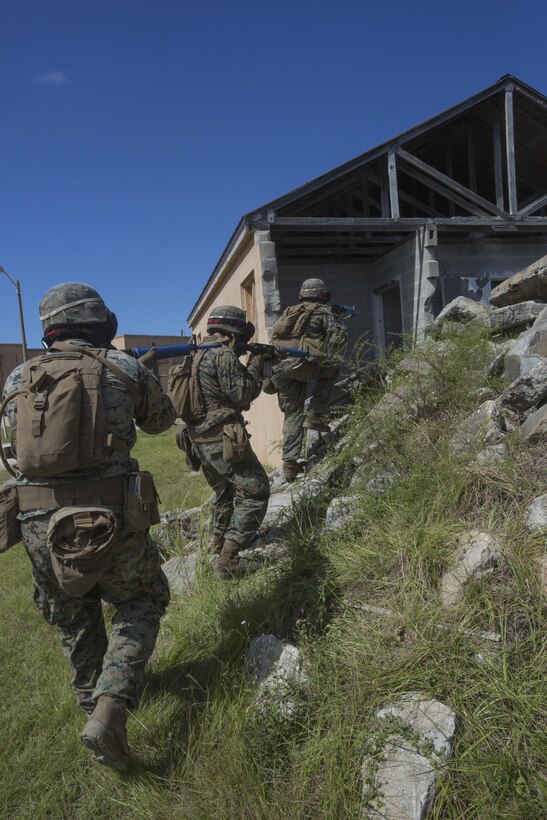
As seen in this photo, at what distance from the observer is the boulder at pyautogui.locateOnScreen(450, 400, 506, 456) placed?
3.06m

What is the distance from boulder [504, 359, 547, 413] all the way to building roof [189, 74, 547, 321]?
398cm

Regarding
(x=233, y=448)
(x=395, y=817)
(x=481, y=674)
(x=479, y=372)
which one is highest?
(x=479, y=372)

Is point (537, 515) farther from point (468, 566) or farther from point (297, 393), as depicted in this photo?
point (297, 393)

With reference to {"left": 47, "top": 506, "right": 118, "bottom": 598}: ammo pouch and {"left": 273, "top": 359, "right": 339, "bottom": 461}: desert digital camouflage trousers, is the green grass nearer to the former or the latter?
{"left": 47, "top": 506, "right": 118, "bottom": 598}: ammo pouch

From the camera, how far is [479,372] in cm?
391

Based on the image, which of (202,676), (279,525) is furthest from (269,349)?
(202,676)

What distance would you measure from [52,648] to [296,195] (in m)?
5.42

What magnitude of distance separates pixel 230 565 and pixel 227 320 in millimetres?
1635

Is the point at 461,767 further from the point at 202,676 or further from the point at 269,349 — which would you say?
the point at 269,349

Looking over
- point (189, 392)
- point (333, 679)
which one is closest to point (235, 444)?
point (189, 392)

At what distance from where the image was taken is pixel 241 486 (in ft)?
11.5

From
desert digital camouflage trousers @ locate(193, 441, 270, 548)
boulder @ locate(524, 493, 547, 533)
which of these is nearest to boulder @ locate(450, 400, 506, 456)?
boulder @ locate(524, 493, 547, 533)

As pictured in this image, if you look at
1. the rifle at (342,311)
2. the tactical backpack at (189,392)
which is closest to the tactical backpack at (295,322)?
the rifle at (342,311)

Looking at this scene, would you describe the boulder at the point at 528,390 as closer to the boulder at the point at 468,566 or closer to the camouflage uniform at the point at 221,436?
the boulder at the point at 468,566
